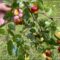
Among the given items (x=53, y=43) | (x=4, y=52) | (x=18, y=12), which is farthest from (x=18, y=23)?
(x=4, y=52)

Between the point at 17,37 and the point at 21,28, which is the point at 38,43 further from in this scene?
the point at 17,37

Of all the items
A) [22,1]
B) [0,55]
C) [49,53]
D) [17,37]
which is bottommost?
[0,55]

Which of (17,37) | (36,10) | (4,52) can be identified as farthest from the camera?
(4,52)

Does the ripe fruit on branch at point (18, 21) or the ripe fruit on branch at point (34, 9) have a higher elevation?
the ripe fruit on branch at point (34, 9)

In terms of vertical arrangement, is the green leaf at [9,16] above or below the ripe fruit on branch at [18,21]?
above

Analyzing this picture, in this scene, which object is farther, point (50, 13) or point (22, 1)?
point (50, 13)

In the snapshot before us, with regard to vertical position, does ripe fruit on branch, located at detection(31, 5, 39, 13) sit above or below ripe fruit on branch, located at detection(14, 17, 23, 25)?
above

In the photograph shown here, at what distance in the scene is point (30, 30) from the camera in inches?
44.3

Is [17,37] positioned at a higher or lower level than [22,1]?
lower

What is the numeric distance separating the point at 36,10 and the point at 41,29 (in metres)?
0.10

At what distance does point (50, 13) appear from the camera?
1108 mm

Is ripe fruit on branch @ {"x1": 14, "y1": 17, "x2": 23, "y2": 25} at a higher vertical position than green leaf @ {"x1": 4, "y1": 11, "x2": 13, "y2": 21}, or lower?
lower

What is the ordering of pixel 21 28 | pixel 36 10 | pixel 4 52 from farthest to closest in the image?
pixel 4 52 → pixel 21 28 → pixel 36 10

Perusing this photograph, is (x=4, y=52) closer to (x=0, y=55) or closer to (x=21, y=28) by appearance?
(x=0, y=55)
